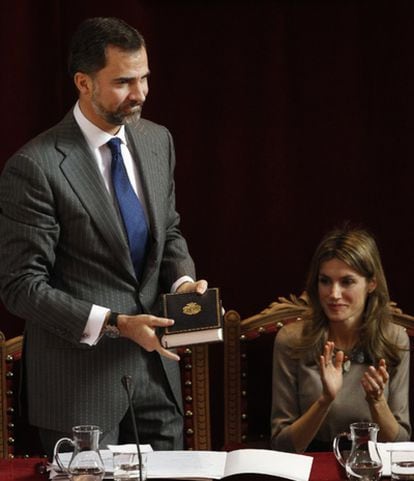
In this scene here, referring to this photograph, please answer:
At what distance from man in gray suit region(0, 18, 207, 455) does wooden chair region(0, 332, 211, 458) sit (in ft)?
0.95

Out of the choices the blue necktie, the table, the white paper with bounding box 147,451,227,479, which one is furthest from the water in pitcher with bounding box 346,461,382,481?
the blue necktie

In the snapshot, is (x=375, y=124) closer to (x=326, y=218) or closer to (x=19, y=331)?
(x=326, y=218)

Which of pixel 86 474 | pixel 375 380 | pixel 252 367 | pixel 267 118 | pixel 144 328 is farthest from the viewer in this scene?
pixel 267 118

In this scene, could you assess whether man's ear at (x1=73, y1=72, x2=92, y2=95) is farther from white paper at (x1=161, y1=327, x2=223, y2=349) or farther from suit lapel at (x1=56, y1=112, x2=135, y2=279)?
white paper at (x1=161, y1=327, x2=223, y2=349)

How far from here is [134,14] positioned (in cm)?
370

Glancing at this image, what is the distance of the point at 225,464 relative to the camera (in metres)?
2.52

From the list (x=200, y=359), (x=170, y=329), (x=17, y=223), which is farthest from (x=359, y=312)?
(x=17, y=223)

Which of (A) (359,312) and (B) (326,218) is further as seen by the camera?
(B) (326,218)

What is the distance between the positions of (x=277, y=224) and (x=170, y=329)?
1.16 m

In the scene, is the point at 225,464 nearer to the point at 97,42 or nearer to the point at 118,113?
the point at 118,113

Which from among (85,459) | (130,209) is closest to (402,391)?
(130,209)

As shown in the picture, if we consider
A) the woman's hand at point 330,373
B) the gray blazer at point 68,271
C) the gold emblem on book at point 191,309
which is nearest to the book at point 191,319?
the gold emblem on book at point 191,309

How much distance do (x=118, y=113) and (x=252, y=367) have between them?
3.10 ft

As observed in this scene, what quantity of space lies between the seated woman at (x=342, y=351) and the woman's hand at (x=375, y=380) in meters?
0.10
